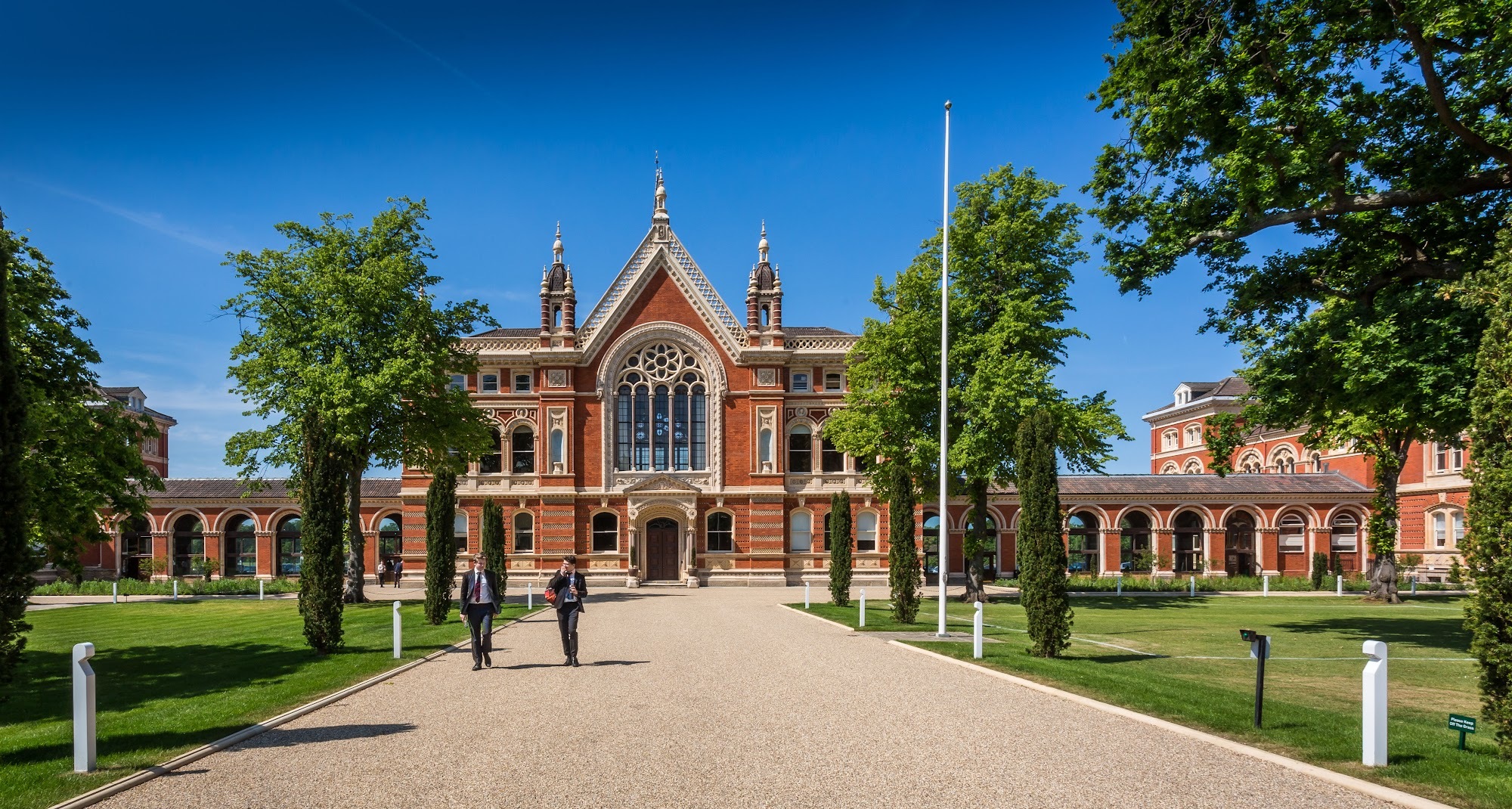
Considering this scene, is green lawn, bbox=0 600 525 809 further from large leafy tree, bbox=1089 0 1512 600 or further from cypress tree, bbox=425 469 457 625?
large leafy tree, bbox=1089 0 1512 600

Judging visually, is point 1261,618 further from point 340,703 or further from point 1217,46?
point 340,703

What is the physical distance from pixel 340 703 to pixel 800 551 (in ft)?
112

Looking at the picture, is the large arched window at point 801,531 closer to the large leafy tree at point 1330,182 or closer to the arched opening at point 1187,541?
the arched opening at point 1187,541

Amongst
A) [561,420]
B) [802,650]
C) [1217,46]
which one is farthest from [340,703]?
[561,420]

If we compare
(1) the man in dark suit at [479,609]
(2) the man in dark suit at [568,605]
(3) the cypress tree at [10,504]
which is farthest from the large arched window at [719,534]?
(3) the cypress tree at [10,504]

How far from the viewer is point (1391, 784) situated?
27.0 feet

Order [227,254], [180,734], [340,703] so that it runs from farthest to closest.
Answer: [227,254] → [340,703] → [180,734]

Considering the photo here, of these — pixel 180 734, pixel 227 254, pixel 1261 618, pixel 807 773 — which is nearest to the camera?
pixel 807 773

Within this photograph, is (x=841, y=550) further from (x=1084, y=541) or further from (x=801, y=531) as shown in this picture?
(x=1084, y=541)

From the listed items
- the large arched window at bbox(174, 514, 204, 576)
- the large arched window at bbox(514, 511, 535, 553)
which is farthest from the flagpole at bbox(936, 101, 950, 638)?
the large arched window at bbox(174, 514, 204, 576)

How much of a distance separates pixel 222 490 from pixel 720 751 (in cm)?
5108

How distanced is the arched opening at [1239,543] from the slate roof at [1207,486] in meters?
1.49

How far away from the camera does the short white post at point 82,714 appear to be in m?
8.87

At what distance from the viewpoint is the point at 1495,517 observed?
913cm
